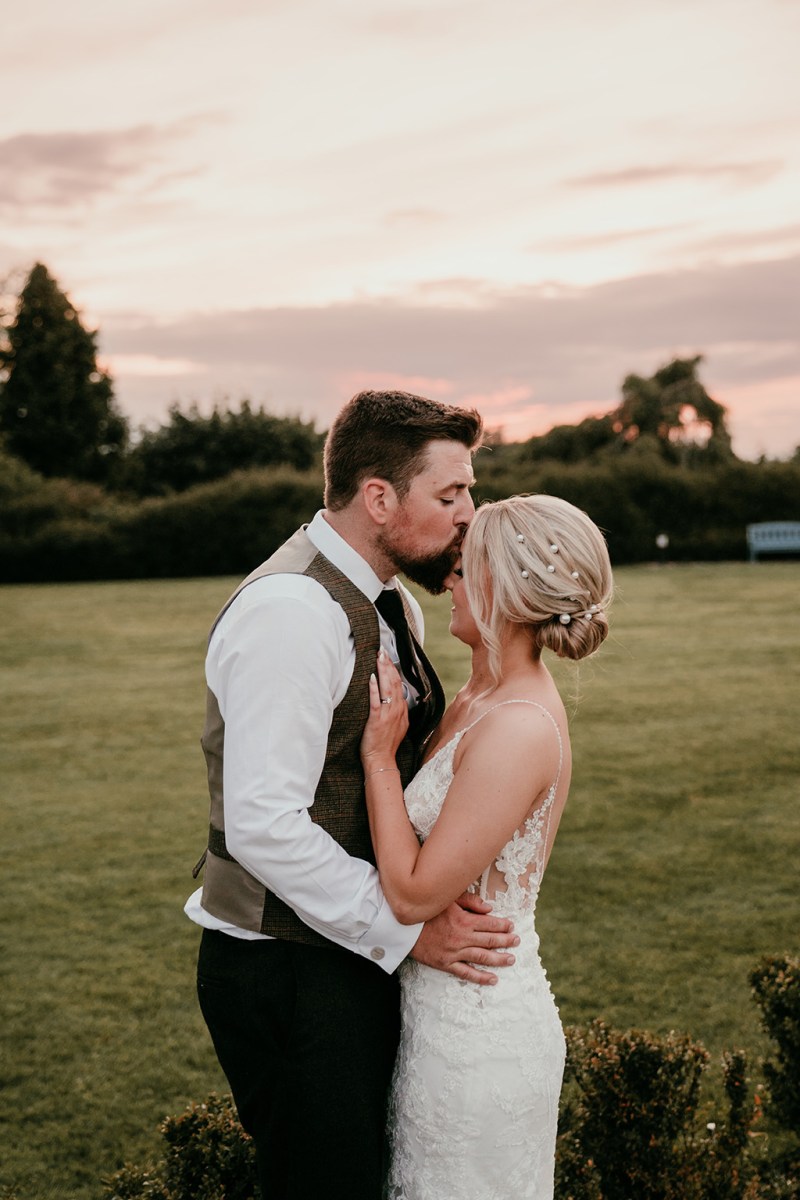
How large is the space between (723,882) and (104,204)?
1853 cm

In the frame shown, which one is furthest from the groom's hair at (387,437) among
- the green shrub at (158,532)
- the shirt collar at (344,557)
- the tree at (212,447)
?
the tree at (212,447)

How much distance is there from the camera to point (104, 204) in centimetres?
2117

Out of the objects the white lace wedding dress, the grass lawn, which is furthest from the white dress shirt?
the grass lawn

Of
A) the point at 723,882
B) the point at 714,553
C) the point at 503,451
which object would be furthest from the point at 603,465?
the point at 723,882

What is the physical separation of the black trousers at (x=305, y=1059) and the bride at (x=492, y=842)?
0.50 feet

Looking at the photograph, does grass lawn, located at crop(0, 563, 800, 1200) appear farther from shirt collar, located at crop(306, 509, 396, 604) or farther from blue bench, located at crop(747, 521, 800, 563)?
blue bench, located at crop(747, 521, 800, 563)

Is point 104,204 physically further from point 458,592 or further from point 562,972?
point 458,592

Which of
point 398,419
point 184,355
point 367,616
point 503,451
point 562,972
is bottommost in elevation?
point 562,972

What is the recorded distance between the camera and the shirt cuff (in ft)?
8.62

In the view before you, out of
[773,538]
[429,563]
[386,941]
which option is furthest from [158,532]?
[386,941]

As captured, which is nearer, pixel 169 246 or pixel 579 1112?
pixel 579 1112

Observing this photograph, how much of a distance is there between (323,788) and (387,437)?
93cm

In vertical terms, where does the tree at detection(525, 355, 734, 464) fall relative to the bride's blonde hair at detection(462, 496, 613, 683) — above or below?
above

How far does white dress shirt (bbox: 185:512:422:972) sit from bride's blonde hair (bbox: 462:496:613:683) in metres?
0.43
